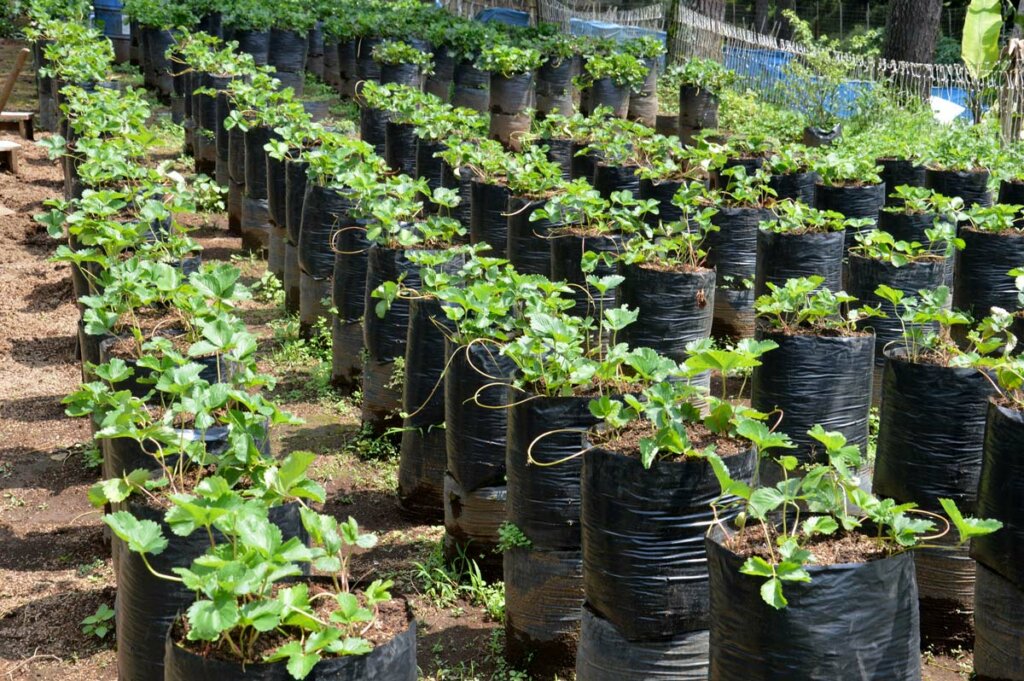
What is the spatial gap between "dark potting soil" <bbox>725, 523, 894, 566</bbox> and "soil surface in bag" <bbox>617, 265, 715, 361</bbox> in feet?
7.71

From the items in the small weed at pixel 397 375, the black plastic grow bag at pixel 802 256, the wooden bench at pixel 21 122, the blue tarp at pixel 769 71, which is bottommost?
the small weed at pixel 397 375

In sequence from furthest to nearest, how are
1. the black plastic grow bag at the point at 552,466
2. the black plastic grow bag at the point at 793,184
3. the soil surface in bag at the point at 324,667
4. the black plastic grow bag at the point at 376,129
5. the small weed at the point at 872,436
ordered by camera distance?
1. the black plastic grow bag at the point at 376,129
2. the black plastic grow bag at the point at 793,184
3. the small weed at the point at 872,436
4. the black plastic grow bag at the point at 552,466
5. the soil surface in bag at the point at 324,667

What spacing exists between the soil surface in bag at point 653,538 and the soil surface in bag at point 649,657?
0.07 feet

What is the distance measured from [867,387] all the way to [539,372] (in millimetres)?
1493

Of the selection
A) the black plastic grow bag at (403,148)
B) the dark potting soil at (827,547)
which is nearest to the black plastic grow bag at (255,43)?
the black plastic grow bag at (403,148)

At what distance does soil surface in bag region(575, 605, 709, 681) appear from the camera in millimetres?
3260

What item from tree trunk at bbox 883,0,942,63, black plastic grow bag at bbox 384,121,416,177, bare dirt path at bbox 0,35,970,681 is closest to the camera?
bare dirt path at bbox 0,35,970,681

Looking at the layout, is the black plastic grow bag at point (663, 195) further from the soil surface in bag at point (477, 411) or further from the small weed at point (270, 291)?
the soil surface in bag at point (477, 411)

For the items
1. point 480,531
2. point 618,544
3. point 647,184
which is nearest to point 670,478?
point 618,544

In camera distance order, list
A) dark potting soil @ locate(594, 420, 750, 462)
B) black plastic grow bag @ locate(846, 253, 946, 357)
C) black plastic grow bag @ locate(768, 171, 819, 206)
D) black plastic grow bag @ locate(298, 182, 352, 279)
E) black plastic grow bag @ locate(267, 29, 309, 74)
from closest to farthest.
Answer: dark potting soil @ locate(594, 420, 750, 462), black plastic grow bag @ locate(846, 253, 946, 357), black plastic grow bag @ locate(298, 182, 352, 279), black plastic grow bag @ locate(768, 171, 819, 206), black plastic grow bag @ locate(267, 29, 309, 74)

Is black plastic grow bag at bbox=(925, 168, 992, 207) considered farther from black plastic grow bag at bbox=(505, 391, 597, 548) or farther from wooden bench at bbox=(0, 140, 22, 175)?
wooden bench at bbox=(0, 140, 22, 175)

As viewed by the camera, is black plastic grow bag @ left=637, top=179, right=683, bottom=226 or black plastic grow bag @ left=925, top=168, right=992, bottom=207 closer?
black plastic grow bag @ left=637, top=179, right=683, bottom=226

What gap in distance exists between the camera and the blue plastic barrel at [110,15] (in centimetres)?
1684

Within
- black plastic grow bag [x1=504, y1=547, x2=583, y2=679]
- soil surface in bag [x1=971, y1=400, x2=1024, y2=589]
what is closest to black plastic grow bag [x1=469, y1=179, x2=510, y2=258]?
black plastic grow bag [x1=504, y1=547, x2=583, y2=679]
